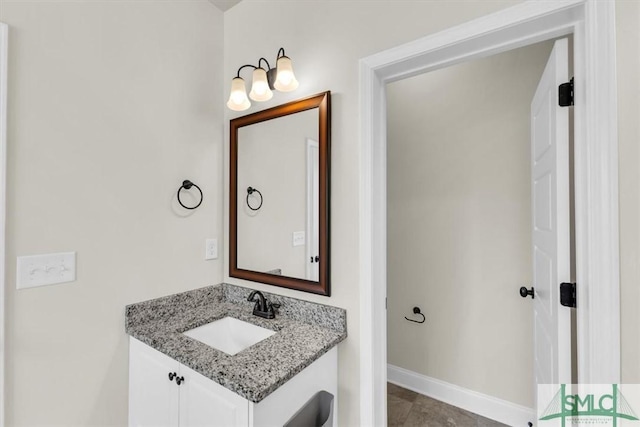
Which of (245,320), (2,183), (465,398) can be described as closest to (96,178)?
(2,183)

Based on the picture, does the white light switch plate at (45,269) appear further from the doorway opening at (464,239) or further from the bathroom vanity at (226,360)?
the doorway opening at (464,239)

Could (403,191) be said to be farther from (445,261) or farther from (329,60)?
(329,60)

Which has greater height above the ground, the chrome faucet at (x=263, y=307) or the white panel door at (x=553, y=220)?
the white panel door at (x=553, y=220)

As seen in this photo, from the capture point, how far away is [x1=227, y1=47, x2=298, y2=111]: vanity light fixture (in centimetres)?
140

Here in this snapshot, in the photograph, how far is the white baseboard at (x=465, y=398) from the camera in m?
1.95

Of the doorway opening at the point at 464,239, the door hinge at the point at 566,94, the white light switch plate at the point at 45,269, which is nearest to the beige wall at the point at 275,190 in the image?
the white light switch plate at the point at 45,269

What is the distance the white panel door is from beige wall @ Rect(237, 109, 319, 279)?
0.99 meters

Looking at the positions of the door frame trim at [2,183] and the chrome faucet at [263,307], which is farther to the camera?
the chrome faucet at [263,307]

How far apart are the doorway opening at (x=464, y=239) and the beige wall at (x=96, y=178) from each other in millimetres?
1521

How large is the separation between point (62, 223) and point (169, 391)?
0.84 metres

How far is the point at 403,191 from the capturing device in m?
2.41

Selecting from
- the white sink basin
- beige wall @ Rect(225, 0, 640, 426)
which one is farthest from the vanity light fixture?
the white sink basin

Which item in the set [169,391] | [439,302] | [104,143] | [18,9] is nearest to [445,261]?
[439,302]

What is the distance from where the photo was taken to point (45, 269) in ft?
4.01
